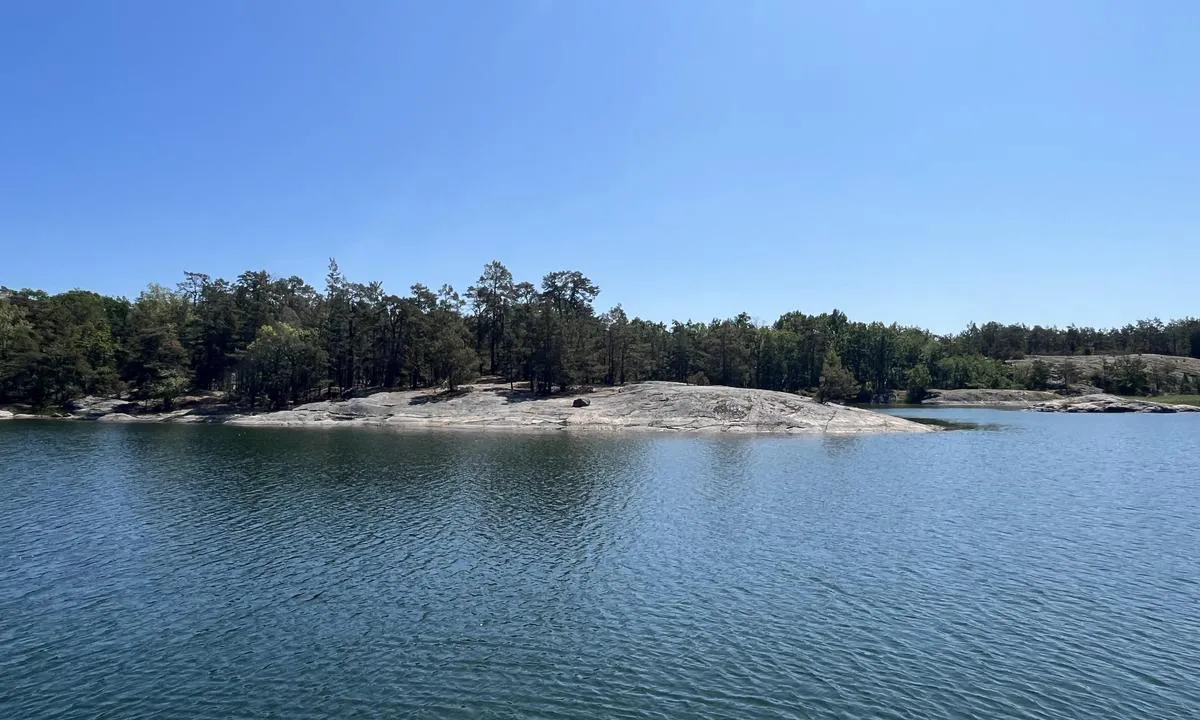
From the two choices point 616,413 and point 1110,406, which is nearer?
point 616,413

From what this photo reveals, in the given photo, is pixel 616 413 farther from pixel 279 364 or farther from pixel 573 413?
pixel 279 364

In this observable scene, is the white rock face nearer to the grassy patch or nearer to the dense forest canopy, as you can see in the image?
the dense forest canopy

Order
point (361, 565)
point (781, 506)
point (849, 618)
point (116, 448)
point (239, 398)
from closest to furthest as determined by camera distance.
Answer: point (849, 618) < point (361, 565) < point (781, 506) < point (116, 448) < point (239, 398)

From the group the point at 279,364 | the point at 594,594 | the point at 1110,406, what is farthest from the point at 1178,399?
the point at 279,364

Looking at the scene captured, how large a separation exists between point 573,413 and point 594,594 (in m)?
86.0

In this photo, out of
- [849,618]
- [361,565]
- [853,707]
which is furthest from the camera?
[361,565]

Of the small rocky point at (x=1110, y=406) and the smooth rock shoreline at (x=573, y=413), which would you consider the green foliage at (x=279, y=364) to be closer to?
the smooth rock shoreline at (x=573, y=413)

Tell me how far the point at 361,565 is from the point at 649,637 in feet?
62.0

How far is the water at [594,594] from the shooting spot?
2319 cm

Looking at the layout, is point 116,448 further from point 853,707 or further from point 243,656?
point 853,707

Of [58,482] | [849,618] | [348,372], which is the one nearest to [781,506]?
[849,618]

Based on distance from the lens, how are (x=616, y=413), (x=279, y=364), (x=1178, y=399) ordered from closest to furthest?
(x=616, y=413)
(x=279, y=364)
(x=1178, y=399)

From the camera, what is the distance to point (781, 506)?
5400cm

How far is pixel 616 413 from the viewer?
120m
